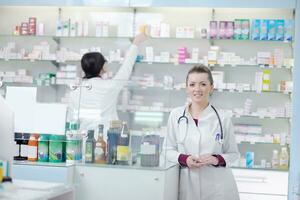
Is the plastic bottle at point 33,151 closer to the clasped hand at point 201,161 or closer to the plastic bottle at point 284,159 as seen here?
the clasped hand at point 201,161

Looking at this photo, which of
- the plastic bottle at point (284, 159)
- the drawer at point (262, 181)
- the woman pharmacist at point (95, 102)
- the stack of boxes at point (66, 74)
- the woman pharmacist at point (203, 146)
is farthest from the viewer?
the stack of boxes at point (66, 74)

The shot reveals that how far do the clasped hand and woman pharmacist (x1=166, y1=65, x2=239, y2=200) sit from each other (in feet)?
0.10

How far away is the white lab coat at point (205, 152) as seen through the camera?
11.3 feet

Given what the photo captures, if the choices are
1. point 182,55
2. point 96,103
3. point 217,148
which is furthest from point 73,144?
point 182,55

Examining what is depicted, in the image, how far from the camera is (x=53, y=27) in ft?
22.7

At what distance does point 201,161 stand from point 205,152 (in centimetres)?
11

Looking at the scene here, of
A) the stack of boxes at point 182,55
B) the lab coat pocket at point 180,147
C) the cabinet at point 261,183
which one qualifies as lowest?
the cabinet at point 261,183

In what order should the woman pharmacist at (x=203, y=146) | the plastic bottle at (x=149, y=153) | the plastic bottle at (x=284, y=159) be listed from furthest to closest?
the plastic bottle at (x=284, y=159), the woman pharmacist at (x=203, y=146), the plastic bottle at (x=149, y=153)

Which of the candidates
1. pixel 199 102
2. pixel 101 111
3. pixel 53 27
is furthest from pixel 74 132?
pixel 53 27

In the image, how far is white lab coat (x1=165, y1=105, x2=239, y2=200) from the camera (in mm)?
3451

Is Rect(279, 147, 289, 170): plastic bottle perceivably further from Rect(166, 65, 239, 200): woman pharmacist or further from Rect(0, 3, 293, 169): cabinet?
Rect(166, 65, 239, 200): woman pharmacist

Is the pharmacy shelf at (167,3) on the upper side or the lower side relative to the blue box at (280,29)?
upper

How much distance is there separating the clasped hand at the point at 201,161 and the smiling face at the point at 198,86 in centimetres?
37

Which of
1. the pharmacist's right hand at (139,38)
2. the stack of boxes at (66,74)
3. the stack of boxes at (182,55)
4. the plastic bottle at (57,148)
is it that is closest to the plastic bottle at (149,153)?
the plastic bottle at (57,148)
